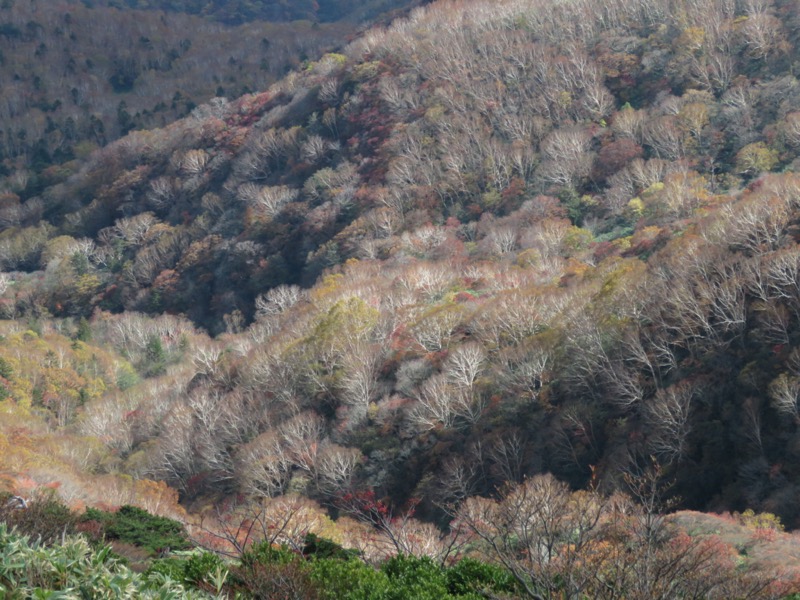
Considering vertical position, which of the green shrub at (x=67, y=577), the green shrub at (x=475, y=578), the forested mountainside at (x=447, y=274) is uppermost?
the green shrub at (x=67, y=577)

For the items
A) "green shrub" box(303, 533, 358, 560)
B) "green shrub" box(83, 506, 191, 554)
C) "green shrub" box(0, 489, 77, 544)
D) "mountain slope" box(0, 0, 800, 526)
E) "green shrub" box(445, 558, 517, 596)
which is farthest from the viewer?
"mountain slope" box(0, 0, 800, 526)

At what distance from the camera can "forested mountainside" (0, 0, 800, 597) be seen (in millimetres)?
45438

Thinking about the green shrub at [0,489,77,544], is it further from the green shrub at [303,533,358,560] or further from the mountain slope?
the mountain slope

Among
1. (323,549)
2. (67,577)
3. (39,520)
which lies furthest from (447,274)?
(67,577)

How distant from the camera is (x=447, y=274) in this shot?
76.1m

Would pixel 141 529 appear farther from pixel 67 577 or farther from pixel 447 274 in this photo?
pixel 447 274

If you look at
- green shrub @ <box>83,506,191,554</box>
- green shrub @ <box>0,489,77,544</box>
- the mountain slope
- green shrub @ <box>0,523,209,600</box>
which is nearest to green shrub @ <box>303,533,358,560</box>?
green shrub @ <box>83,506,191,554</box>

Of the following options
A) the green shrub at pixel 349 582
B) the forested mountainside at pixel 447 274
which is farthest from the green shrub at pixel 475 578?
the forested mountainside at pixel 447 274

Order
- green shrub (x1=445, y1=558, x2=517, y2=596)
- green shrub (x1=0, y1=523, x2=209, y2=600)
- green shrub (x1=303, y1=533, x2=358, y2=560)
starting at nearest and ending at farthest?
green shrub (x1=0, y1=523, x2=209, y2=600)
green shrub (x1=445, y1=558, x2=517, y2=596)
green shrub (x1=303, y1=533, x2=358, y2=560)

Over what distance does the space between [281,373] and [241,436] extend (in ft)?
18.6

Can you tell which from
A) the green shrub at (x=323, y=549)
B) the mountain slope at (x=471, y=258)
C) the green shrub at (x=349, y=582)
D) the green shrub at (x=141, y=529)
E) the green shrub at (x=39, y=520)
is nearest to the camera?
the green shrub at (x=349, y=582)

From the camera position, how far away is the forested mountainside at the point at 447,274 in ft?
149

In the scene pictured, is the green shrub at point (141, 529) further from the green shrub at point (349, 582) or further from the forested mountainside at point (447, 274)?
the green shrub at point (349, 582)

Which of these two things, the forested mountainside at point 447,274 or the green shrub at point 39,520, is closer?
the green shrub at point 39,520
